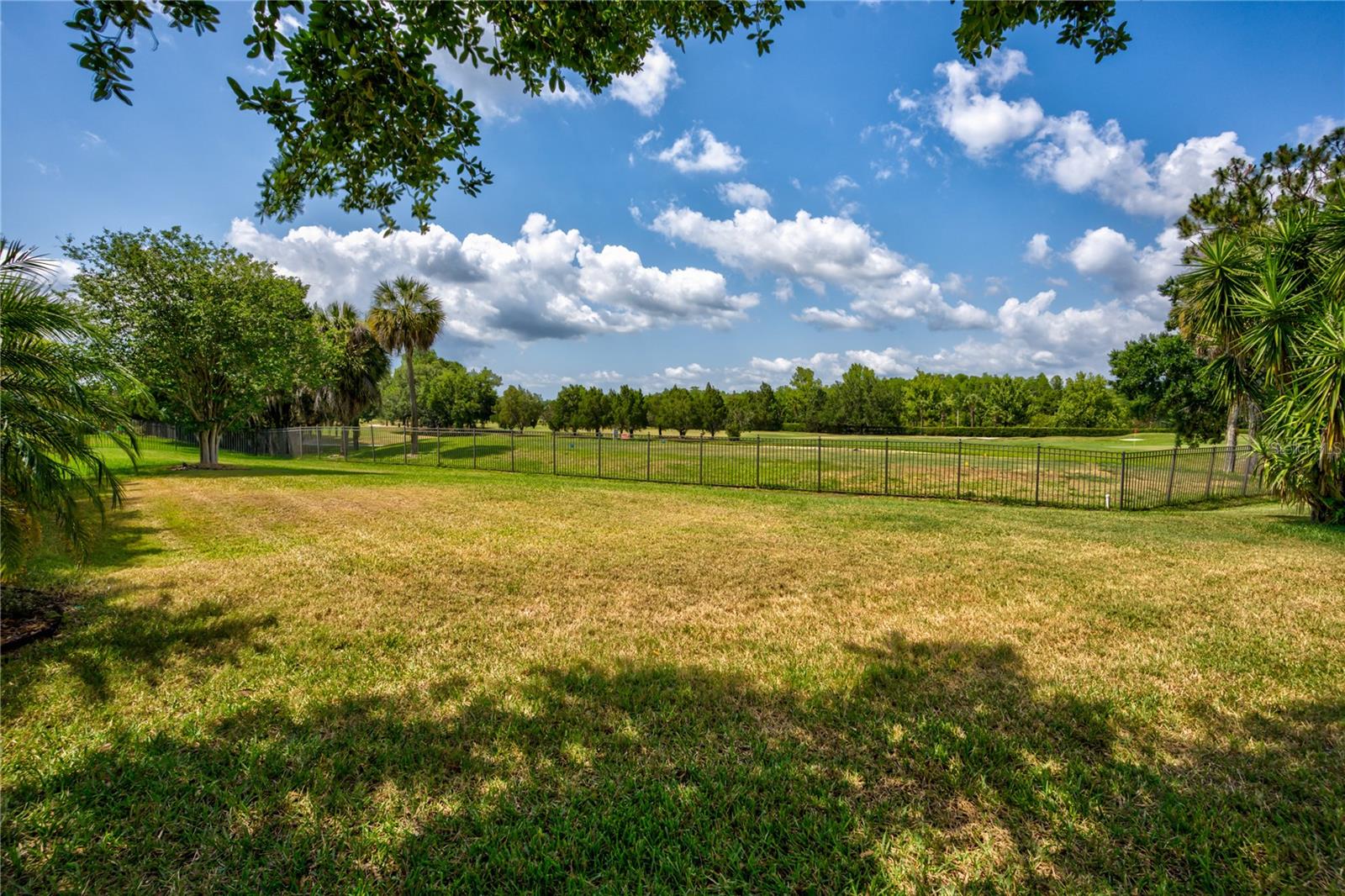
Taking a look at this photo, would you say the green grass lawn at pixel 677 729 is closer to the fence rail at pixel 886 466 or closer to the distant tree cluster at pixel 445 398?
the fence rail at pixel 886 466

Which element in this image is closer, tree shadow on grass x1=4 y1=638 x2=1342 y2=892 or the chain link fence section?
tree shadow on grass x1=4 y1=638 x2=1342 y2=892

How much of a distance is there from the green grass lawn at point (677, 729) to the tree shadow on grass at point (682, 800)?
1cm

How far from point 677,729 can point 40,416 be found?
5.19 m

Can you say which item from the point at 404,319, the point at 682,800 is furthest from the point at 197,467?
the point at 682,800

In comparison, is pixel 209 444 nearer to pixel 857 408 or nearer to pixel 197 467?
pixel 197 467

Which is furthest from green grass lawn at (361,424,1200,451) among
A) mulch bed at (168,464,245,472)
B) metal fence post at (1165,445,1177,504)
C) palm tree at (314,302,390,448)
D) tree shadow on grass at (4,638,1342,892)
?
tree shadow on grass at (4,638,1342,892)

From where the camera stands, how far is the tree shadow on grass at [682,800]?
6.84 ft

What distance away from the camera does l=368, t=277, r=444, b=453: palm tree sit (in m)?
32.0

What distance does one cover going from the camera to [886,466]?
14984 millimetres

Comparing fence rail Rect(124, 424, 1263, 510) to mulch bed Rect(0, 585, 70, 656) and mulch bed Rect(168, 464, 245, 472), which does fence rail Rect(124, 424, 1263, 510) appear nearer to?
mulch bed Rect(168, 464, 245, 472)

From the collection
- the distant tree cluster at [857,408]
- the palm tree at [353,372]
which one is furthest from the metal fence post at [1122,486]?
the distant tree cluster at [857,408]

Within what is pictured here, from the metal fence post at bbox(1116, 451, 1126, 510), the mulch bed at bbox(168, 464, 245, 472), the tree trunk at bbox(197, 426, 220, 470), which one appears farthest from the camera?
the tree trunk at bbox(197, 426, 220, 470)

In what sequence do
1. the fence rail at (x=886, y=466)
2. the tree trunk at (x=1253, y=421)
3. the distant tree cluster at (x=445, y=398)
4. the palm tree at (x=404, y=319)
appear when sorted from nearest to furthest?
the tree trunk at (x=1253, y=421) → the fence rail at (x=886, y=466) → the palm tree at (x=404, y=319) → the distant tree cluster at (x=445, y=398)

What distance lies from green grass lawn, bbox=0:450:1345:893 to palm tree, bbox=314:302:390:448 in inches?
1280
